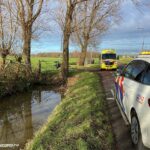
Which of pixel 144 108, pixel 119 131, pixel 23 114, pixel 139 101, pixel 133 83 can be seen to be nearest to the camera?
pixel 144 108

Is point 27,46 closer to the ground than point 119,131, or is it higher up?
higher up

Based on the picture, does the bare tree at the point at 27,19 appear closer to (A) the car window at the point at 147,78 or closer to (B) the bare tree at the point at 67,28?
(B) the bare tree at the point at 67,28

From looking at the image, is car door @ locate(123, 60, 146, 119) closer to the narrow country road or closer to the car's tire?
the car's tire

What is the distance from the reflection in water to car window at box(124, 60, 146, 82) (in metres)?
3.74

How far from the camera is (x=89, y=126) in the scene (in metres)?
7.68

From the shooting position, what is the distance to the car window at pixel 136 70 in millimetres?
6906

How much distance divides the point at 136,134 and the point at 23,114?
7.44 metres

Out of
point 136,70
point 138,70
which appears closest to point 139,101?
point 138,70

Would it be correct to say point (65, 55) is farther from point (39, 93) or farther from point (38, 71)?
point (39, 93)

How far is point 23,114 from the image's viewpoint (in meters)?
12.9

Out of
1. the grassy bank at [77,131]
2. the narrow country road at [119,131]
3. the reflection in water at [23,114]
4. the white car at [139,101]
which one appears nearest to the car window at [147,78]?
the white car at [139,101]

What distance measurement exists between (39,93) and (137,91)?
13.4m

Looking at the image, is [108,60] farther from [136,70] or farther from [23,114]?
[136,70]

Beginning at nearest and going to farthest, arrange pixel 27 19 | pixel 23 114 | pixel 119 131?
pixel 119 131 < pixel 23 114 < pixel 27 19
